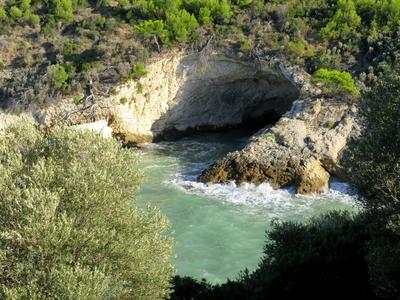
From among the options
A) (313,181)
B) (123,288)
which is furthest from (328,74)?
(123,288)

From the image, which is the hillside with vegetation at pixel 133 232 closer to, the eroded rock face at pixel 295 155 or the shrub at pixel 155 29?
the eroded rock face at pixel 295 155

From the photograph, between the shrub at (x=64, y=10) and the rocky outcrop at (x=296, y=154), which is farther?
the shrub at (x=64, y=10)

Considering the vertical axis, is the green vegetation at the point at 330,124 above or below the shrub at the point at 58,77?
below

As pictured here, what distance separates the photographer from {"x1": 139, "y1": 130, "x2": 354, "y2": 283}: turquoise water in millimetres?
20703

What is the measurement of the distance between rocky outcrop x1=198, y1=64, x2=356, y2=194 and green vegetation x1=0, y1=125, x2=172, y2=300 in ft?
45.6

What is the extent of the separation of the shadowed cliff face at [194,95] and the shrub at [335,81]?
369 cm

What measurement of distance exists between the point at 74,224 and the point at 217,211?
1350cm

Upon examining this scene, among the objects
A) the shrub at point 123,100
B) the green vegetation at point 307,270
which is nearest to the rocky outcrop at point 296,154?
the shrub at point 123,100

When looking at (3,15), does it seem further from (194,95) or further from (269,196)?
(269,196)

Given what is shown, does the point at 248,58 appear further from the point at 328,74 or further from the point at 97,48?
the point at 97,48

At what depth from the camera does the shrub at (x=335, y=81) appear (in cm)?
3116

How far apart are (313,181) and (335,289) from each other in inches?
492

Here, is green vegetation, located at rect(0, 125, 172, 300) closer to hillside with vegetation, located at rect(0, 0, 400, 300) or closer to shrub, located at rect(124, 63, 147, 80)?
hillside with vegetation, located at rect(0, 0, 400, 300)

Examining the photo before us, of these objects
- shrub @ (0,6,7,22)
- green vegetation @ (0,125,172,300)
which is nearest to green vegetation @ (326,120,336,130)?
green vegetation @ (0,125,172,300)
